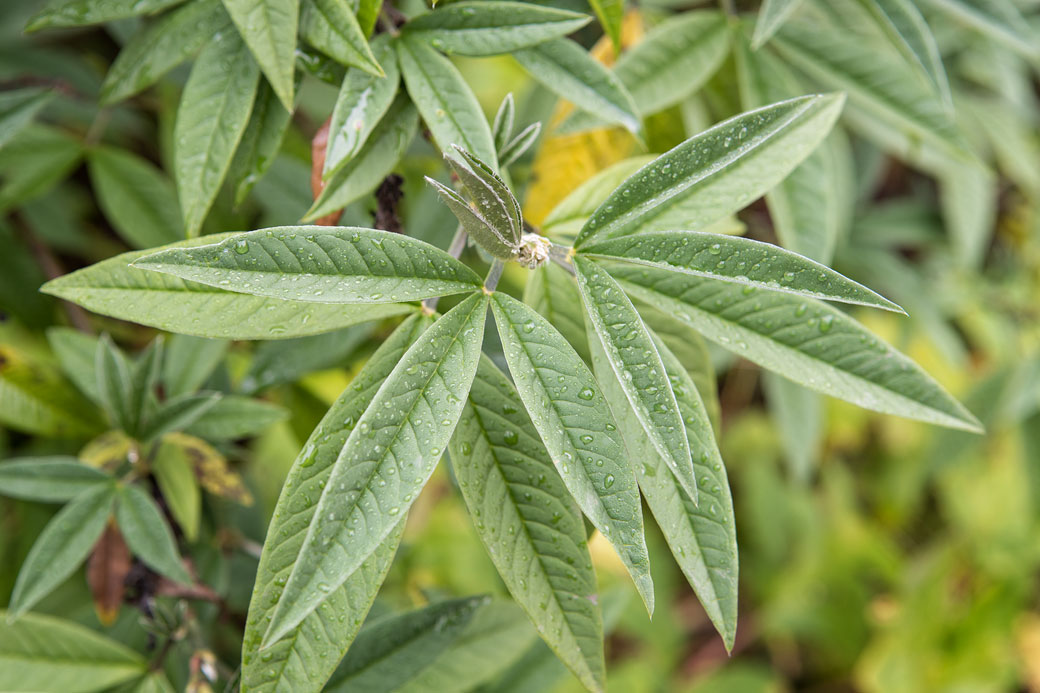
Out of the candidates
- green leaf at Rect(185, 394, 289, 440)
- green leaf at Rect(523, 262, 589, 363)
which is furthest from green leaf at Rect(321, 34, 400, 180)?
green leaf at Rect(185, 394, 289, 440)

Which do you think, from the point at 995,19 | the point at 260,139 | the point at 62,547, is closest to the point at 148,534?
the point at 62,547

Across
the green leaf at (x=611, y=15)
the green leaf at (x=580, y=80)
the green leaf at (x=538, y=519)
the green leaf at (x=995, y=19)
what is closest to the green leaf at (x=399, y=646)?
the green leaf at (x=538, y=519)

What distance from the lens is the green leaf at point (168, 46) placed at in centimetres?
86

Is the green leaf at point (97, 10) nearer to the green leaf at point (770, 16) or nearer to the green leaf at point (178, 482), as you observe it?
the green leaf at point (178, 482)

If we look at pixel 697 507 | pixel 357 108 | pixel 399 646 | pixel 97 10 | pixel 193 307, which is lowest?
pixel 399 646

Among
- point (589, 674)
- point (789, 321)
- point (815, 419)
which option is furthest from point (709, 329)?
point (815, 419)

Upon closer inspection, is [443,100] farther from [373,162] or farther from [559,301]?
[559,301]

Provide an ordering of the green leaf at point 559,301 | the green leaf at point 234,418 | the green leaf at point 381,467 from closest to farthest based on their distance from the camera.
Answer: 1. the green leaf at point 381,467
2. the green leaf at point 559,301
3. the green leaf at point 234,418

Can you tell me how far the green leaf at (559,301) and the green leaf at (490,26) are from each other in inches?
9.4

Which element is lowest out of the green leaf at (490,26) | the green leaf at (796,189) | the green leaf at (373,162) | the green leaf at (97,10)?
the green leaf at (796,189)

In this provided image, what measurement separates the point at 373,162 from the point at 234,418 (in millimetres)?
410

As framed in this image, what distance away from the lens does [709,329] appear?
0.71 meters

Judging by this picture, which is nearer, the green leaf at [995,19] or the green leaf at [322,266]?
the green leaf at [322,266]

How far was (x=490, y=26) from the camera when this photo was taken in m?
0.79
